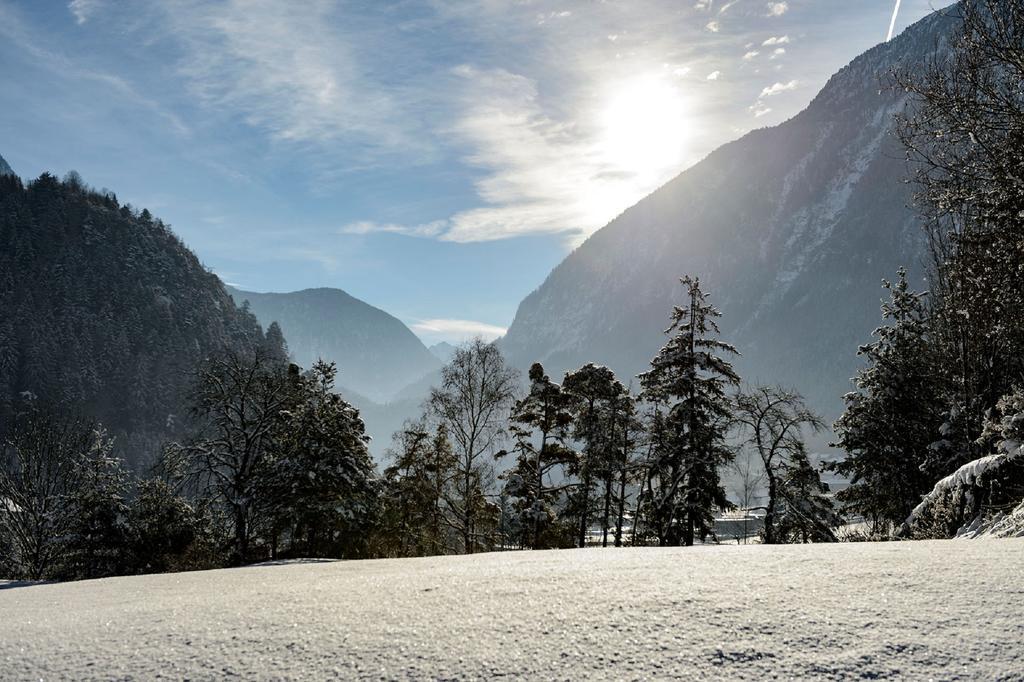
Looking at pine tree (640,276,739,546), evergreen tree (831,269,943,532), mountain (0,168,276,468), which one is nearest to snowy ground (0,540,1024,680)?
pine tree (640,276,739,546)

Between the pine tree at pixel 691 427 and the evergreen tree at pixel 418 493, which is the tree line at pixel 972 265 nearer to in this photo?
the pine tree at pixel 691 427

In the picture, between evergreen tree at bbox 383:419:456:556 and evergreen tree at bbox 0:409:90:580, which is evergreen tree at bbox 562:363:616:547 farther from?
evergreen tree at bbox 0:409:90:580

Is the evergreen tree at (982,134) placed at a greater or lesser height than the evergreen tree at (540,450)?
greater

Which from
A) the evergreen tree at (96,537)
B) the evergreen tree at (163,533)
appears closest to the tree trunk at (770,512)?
the evergreen tree at (163,533)

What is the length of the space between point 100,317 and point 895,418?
191214 millimetres

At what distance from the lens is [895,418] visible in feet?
85.4

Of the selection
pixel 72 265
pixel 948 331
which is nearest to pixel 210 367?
pixel 948 331

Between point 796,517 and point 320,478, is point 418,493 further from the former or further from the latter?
point 796,517

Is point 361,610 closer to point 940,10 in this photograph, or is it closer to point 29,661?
point 29,661

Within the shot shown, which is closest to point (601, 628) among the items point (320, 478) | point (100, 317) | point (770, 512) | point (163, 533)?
point (770, 512)

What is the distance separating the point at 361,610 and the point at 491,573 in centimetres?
181

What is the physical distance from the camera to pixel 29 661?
3.84 m

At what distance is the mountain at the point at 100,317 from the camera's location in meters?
138

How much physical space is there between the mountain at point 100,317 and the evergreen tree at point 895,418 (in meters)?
137
